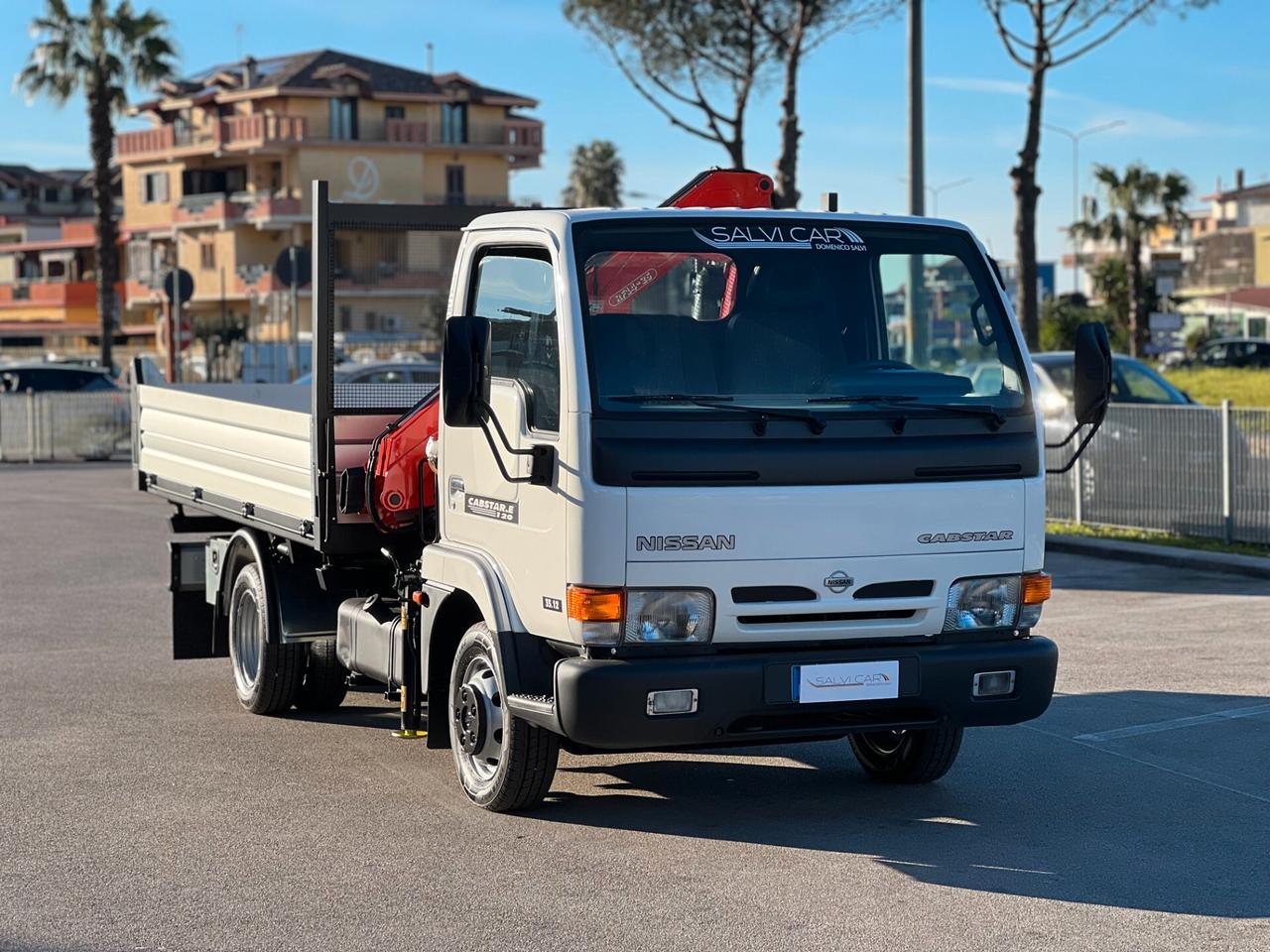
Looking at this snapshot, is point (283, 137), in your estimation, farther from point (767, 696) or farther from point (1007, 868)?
point (1007, 868)

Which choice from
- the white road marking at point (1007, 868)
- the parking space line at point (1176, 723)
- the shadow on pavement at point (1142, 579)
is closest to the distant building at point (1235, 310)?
the shadow on pavement at point (1142, 579)

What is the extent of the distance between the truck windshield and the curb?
27.5 feet

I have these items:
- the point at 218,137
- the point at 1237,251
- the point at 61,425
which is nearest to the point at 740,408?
the point at 61,425

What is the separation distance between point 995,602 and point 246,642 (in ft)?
14.1

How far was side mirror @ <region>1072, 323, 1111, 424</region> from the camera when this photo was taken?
6.95 metres

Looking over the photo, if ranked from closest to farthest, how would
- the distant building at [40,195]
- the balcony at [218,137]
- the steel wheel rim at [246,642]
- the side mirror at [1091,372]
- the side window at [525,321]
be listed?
the side window at [525,321] < the side mirror at [1091,372] < the steel wheel rim at [246,642] < the balcony at [218,137] < the distant building at [40,195]

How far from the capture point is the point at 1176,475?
55.8 ft

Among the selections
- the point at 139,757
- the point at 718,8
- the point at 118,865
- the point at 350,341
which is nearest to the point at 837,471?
the point at 118,865

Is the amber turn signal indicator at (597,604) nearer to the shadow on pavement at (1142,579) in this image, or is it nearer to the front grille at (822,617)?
the front grille at (822,617)

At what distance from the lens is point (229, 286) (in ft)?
267

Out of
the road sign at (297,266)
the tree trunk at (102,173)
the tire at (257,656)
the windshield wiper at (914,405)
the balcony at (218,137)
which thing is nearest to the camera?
the windshield wiper at (914,405)

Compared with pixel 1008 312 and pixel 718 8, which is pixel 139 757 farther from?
pixel 718 8

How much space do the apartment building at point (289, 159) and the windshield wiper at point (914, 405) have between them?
68164mm

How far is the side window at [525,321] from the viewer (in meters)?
6.68
